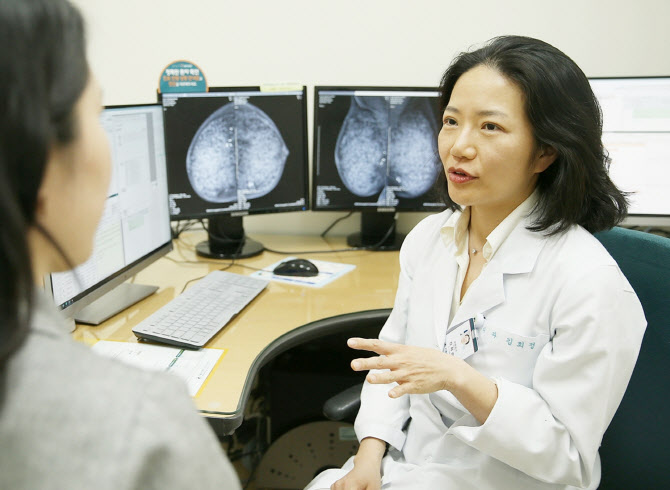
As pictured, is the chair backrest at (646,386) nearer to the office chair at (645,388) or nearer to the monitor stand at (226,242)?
→ the office chair at (645,388)

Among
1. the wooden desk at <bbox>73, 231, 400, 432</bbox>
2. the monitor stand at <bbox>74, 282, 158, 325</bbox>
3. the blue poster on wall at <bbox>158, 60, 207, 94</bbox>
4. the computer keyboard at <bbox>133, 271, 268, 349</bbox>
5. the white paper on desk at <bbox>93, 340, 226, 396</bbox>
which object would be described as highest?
the blue poster on wall at <bbox>158, 60, 207, 94</bbox>

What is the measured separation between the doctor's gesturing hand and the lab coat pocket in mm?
72

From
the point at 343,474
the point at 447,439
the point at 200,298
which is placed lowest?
the point at 343,474

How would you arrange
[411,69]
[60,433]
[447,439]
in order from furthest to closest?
[411,69] < [447,439] < [60,433]

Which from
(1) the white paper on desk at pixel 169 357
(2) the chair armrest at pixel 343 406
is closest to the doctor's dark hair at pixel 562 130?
(2) the chair armrest at pixel 343 406

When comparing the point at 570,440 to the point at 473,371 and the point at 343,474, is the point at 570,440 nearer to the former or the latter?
the point at 473,371

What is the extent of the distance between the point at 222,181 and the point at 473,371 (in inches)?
47.6

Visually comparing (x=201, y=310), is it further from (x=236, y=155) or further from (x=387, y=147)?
(x=387, y=147)

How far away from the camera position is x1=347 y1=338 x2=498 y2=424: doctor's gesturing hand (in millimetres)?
1050

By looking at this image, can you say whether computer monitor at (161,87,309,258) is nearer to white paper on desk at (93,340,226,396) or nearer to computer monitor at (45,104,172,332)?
computer monitor at (45,104,172,332)

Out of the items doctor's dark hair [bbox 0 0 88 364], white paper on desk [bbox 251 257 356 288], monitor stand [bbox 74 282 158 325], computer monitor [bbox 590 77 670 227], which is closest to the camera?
doctor's dark hair [bbox 0 0 88 364]

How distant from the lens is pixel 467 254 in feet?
4.41

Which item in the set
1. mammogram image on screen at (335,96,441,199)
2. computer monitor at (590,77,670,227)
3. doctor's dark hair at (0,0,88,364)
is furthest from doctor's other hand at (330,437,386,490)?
computer monitor at (590,77,670,227)

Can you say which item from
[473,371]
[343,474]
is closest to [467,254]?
[473,371]
